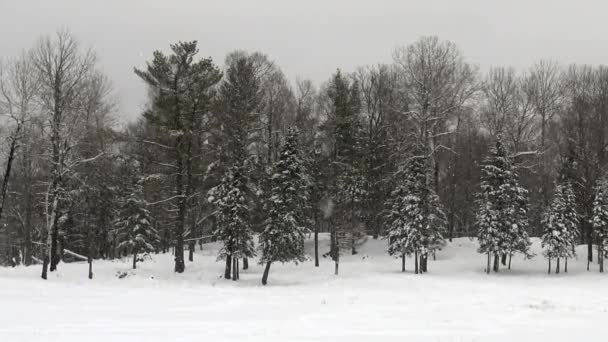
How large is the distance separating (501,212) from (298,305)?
25.1 metres

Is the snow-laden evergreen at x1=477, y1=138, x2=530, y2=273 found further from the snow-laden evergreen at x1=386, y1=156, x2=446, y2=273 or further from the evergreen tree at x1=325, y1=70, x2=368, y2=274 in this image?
the evergreen tree at x1=325, y1=70, x2=368, y2=274

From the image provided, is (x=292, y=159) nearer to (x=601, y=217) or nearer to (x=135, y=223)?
(x=135, y=223)

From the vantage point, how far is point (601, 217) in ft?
126

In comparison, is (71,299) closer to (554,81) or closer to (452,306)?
(452,306)

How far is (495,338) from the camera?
40.1ft

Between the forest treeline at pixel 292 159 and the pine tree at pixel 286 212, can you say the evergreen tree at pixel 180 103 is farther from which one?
the pine tree at pixel 286 212

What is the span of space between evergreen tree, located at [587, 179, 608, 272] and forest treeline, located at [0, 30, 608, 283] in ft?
0.45

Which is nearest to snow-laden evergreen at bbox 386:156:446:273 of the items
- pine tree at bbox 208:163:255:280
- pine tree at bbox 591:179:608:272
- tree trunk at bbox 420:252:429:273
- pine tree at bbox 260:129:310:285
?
tree trunk at bbox 420:252:429:273

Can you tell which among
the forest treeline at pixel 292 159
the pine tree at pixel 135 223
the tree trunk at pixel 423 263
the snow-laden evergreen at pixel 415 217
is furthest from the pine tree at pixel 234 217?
the tree trunk at pixel 423 263

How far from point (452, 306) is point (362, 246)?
2577 cm

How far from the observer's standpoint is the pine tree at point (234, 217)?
31.4 m

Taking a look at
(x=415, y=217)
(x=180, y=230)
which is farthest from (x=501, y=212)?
(x=180, y=230)

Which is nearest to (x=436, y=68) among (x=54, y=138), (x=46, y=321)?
(x=54, y=138)

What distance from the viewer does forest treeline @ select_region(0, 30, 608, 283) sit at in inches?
1224
